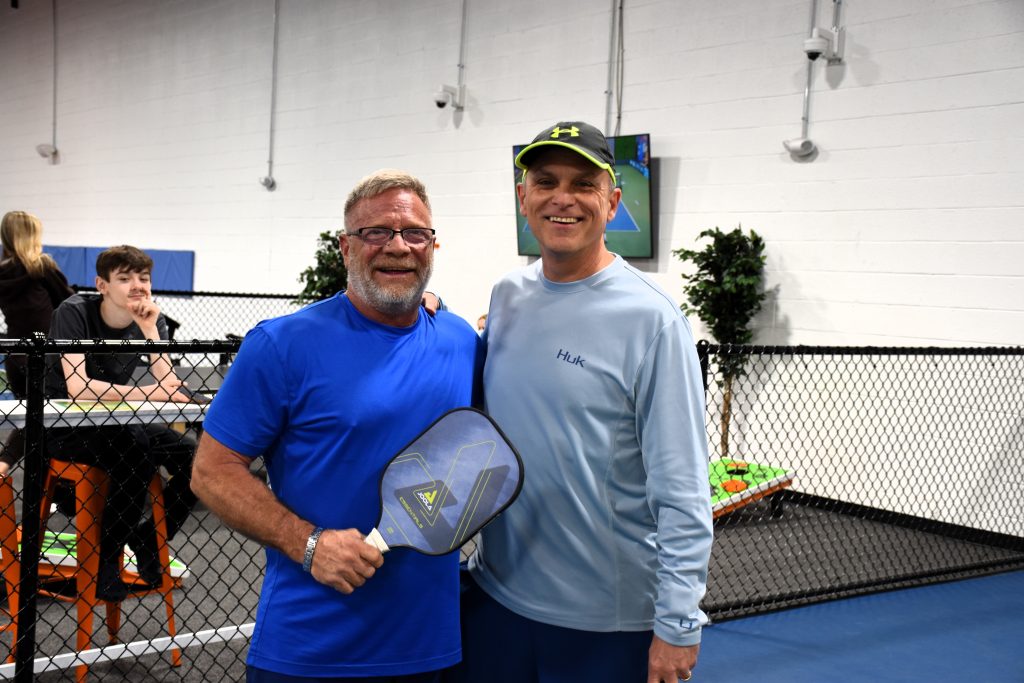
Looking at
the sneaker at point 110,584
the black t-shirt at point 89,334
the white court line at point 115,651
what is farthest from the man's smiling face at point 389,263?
the black t-shirt at point 89,334

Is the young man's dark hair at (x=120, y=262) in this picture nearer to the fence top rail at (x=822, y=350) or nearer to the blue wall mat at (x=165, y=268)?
the fence top rail at (x=822, y=350)

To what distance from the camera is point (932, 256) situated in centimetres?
548

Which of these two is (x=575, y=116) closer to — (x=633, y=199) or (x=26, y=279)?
(x=633, y=199)

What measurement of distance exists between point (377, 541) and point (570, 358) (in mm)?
469

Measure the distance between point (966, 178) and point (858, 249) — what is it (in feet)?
2.40

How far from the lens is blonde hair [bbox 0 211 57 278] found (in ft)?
16.3

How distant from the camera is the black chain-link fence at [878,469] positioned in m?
5.16

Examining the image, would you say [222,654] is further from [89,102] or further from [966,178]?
[89,102]

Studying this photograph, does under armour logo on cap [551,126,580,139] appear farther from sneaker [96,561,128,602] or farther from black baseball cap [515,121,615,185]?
sneaker [96,561,128,602]

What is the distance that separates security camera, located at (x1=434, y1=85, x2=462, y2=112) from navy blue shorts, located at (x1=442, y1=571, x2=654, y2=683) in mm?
6721

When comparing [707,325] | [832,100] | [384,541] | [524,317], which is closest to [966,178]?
[832,100]

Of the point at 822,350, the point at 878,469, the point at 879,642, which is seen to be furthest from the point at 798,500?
the point at 822,350

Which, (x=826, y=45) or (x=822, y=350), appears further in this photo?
(x=826, y=45)

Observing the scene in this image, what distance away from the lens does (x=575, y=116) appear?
7.31m
